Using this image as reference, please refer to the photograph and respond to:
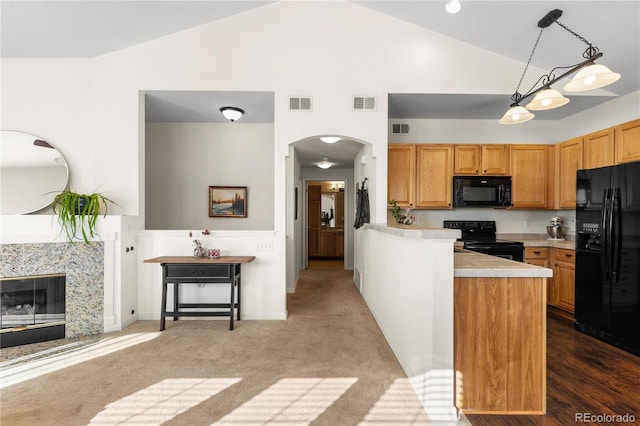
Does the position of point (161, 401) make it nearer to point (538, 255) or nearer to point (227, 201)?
point (227, 201)

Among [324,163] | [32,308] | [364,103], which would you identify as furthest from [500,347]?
[324,163]

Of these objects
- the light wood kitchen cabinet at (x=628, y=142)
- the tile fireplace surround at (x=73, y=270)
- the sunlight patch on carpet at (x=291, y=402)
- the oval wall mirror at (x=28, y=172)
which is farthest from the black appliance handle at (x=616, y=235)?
the oval wall mirror at (x=28, y=172)

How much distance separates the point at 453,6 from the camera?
10.7 feet

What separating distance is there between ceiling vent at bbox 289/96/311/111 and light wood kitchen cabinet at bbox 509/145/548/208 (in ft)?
10.2

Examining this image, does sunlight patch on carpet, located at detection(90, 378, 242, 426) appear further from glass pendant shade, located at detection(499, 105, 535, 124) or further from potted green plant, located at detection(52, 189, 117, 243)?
glass pendant shade, located at detection(499, 105, 535, 124)

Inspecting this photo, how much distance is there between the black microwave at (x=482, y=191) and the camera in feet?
14.9

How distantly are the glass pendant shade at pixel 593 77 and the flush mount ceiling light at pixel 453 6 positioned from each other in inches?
64.8

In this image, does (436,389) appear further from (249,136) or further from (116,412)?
(249,136)

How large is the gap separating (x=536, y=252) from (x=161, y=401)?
465 centimetres

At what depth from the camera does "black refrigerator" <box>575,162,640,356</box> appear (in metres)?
2.92

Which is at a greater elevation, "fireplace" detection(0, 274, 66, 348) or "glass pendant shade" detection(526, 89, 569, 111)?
"glass pendant shade" detection(526, 89, 569, 111)

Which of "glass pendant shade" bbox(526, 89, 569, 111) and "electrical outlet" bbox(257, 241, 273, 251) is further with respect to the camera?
"electrical outlet" bbox(257, 241, 273, 251)

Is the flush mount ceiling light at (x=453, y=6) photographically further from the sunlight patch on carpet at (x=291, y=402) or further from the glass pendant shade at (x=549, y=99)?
the sunlight patch on carpet at (x=291, y=402)

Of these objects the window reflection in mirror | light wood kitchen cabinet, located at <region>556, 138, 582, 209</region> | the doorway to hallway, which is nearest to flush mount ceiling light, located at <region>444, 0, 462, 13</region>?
light wood kitchen cabinet, located at <region>556, 138, 582, 209</region>
